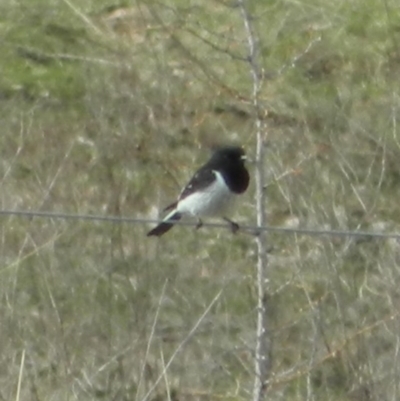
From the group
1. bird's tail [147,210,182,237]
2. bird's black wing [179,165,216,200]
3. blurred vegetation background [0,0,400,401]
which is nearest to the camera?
bird's tail [147,210,182,237]

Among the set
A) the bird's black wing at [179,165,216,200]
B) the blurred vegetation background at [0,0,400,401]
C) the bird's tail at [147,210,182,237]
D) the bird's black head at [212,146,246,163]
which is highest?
the bird's black head at [212,146,246,163]

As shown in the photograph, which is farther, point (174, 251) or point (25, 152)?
point (25, 152)

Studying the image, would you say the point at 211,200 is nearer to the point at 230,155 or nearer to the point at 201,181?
the point at 201,181

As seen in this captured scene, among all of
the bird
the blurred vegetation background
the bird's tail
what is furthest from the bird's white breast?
the blurred vegetation background

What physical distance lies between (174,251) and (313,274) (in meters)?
1.52

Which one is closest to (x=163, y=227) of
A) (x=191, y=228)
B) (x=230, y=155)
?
(x=230, y=155)

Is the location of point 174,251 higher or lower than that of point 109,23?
higher

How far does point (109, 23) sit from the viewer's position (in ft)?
44.6

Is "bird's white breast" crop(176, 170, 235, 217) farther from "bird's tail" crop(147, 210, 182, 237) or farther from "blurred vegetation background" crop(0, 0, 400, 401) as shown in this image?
"blurred vegetation background" crop(0, 0, 400, 401)

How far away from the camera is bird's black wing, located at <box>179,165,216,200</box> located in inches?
314

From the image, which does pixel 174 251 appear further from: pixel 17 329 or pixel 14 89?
pixel 14 89

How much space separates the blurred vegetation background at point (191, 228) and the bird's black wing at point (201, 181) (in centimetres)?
34

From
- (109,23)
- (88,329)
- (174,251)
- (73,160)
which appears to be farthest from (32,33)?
(88,329)

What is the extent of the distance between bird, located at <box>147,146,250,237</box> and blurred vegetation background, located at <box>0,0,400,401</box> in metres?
0.24
